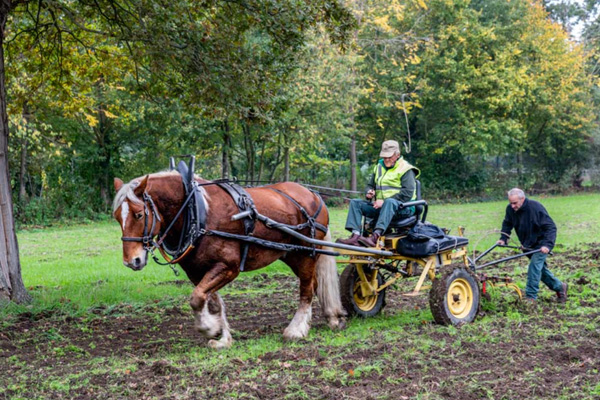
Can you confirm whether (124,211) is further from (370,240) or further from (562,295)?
(562,295)

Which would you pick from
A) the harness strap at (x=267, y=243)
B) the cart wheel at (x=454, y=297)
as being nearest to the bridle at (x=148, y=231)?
the harness strap at (x=267, y=243)

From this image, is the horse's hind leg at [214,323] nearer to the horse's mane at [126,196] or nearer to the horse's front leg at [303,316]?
the horse's front leg at [303,316]

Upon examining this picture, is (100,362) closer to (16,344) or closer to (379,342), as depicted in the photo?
(16,344)

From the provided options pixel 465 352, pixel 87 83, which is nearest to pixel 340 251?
pixel 465 352

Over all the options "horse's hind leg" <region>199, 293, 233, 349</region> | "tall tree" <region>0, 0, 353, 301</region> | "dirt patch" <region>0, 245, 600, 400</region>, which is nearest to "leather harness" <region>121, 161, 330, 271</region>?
"horse's hind leg" <region>199, 293, 233, 349</region>

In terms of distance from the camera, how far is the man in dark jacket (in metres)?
8.59

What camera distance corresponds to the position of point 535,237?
8.77 m

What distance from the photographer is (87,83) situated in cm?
1162

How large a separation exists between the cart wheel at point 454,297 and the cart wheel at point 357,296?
3.22 feet

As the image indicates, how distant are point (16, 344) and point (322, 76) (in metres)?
17.7

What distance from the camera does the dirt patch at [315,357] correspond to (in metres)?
4.94

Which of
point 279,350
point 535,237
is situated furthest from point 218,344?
point 535,237

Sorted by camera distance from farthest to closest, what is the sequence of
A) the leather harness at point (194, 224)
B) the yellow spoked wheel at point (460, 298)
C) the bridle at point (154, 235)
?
the yellow spoked wheel at point (460, 298) → the leather harness at point (194, 224) → the bridle at point (154, 235)

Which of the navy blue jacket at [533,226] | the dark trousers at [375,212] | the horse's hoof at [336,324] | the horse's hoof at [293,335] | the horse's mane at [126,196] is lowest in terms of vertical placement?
the horse's hoof at [336,324]
